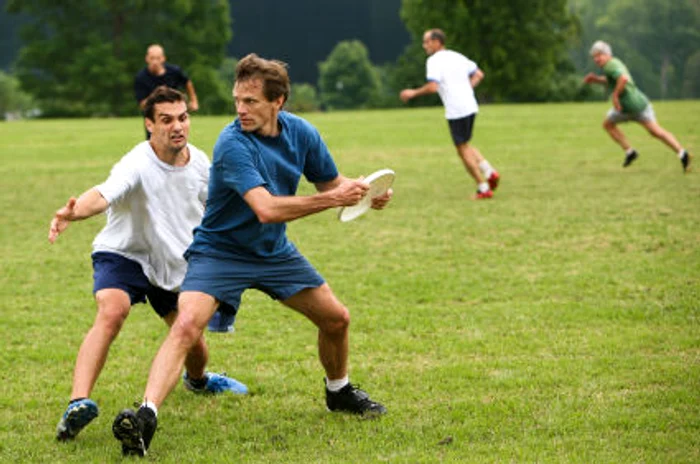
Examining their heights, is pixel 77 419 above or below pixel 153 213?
below

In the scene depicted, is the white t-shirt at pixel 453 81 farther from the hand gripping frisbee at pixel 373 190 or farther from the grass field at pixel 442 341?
the hand gripping frisbee at pixel 373 190

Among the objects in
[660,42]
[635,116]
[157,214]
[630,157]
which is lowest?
[660,42]

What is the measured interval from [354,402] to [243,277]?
2.89ft

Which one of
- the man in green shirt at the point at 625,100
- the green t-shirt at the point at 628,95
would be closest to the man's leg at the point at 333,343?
the man in green shirt at the point at 625,100

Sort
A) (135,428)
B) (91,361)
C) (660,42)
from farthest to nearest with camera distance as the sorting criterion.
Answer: (660,42) < (91,361) < (135,428)

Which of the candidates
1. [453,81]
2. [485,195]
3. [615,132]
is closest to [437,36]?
[453,81]

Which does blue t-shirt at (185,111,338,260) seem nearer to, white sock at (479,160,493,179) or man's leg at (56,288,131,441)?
man's leg at (56,288,131,441)

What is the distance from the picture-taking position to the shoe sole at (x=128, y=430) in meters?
4.50

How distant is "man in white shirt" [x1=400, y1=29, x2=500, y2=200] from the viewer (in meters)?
13.6

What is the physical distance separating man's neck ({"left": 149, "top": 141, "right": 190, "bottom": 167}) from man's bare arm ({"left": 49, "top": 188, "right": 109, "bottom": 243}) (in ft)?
1.40

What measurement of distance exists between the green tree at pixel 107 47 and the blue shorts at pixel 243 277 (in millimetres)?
65670

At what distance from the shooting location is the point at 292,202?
4.67 metres

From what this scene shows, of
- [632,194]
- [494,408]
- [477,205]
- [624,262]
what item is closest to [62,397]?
[494,408]

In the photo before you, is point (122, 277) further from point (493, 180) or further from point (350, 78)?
point (350, 78)
